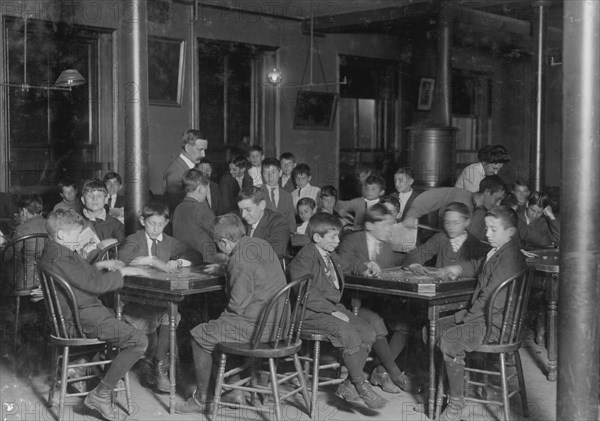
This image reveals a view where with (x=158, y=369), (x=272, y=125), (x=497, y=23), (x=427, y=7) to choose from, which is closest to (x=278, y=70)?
(x=272, y=125)

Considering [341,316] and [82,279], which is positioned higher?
[82,279]

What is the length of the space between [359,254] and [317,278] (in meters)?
0.57

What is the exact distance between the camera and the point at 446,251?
485cm

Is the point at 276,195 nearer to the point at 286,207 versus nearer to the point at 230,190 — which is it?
the point at 286,207

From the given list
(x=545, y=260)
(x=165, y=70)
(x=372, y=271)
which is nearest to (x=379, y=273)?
(x=372, y=271)

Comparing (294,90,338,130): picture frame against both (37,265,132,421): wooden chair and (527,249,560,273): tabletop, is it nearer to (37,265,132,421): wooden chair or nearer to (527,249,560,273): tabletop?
(527,249,560,273): tabletop

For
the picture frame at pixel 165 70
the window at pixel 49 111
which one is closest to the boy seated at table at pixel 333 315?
the window at pixel 49 111

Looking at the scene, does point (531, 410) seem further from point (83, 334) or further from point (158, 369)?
point (83, 334)

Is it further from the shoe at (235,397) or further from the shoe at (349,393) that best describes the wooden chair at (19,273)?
the shoe at (349,393)

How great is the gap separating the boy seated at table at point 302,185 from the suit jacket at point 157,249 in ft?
9.88

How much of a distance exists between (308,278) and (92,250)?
1842 mm

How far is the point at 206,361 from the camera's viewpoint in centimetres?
428

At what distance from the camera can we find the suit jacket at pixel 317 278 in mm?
4477

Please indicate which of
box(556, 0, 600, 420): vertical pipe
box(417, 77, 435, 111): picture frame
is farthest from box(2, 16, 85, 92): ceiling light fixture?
box(417, 77, 435, 111): picture frame
